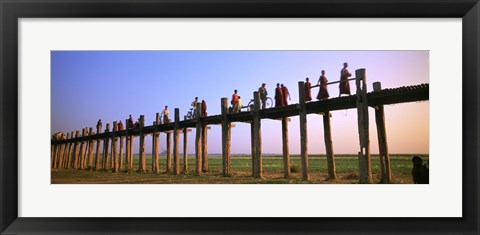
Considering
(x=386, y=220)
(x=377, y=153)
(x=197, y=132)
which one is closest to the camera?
(x=386, y=220)

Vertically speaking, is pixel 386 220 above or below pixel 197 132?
below

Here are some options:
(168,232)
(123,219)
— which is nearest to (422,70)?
(168,232)

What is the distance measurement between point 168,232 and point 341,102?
16.6 feet

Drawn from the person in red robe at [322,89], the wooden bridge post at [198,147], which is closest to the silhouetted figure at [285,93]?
the person in red robe at [322,89]

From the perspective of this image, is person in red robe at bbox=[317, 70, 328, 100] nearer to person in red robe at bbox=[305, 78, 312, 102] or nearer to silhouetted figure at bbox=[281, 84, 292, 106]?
person in red robe at bbox=[305, 78, 312, 102]

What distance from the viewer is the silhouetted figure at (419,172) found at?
775 cm

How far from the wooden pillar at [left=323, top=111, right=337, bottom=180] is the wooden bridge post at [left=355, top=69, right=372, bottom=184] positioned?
1.67 meters

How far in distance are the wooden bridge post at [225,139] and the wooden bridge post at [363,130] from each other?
413 centimetres

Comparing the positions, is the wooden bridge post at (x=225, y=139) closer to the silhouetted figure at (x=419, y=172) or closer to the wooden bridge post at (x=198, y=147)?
the wooden bridge post at (x=198, y=147)
